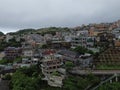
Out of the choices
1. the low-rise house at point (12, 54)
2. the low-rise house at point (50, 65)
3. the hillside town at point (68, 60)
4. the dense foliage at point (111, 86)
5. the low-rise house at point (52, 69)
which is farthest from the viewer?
the low-rise house at point (12, 54)

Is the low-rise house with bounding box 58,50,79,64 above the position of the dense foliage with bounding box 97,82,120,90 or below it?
above

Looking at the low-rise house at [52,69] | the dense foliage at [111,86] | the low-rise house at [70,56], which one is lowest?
the dense foliage at [111,86]

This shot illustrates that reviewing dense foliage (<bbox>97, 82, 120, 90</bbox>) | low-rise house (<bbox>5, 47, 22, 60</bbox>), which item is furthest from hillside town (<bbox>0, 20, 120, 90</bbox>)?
dense foliage (<bbox>97, 82, 120, 90</bbox>)

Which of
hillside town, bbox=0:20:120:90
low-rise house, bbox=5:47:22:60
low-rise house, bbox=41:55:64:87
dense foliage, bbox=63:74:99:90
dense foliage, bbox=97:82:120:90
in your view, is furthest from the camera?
low-rise house, bbox=5:47:22:60

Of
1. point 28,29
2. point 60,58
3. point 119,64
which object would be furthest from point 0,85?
point 28,29

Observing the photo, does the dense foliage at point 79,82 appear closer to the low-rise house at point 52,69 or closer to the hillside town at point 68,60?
the hillside town at point 68,60

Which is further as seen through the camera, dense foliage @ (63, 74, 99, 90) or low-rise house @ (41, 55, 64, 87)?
low-rise house @ (41, 55, 64, 87)

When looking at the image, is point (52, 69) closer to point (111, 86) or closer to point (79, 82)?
point (79, 82)

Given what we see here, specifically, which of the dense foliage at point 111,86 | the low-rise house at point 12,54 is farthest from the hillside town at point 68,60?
the dense foliage at point 111,86

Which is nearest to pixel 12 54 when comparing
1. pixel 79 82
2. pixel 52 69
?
pixel 52 69

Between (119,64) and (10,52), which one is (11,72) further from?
(119,64)

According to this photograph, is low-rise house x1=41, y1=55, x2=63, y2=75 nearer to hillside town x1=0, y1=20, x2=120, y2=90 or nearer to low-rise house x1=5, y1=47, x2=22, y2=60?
hillside town x1=0, y1=20, x2=120, y2=90
